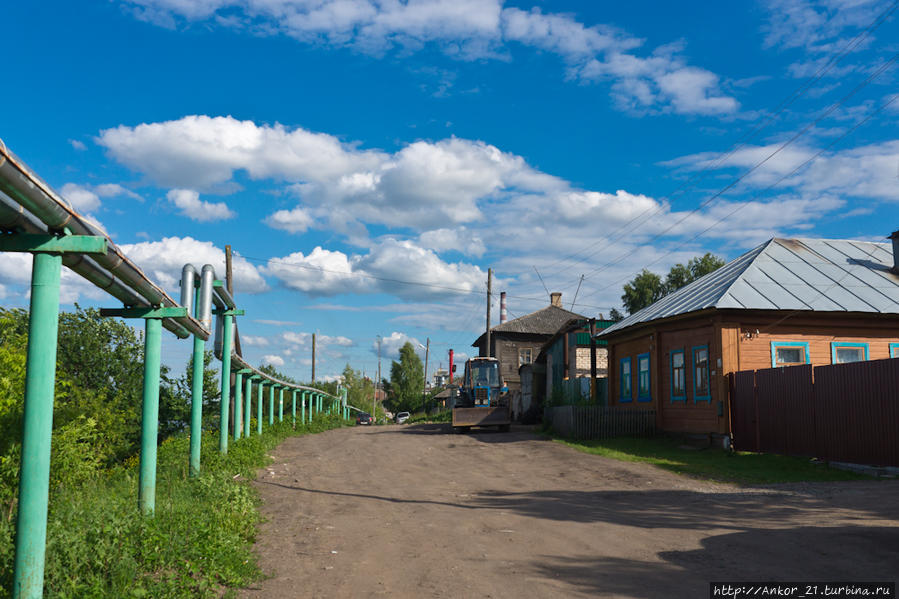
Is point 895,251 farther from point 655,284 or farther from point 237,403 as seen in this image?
point 655,284

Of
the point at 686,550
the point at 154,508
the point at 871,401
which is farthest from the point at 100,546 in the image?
the point at 871,401

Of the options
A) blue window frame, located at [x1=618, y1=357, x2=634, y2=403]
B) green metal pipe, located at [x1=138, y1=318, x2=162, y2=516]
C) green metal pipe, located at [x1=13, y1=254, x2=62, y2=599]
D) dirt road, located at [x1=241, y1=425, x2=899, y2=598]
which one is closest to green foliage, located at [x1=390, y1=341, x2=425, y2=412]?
blue window frame, located at [x1=618, y1=357, x2=634, y2=403]

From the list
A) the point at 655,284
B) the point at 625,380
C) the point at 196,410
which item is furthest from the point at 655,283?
the point at 196,410

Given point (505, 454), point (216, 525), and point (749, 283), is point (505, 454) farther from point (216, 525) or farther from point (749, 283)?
point (216, 525)

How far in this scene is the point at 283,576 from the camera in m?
6.48

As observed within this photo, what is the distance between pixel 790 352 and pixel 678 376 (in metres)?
3.19

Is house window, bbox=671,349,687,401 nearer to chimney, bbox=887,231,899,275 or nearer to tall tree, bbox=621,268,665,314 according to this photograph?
chimney, bbox=887,231,899,275

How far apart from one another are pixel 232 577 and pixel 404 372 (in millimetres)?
90679

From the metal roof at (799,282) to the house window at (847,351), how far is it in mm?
1097

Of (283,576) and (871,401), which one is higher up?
(871,401)

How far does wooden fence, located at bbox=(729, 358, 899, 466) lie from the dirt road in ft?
5.91

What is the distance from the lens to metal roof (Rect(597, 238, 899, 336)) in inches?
777

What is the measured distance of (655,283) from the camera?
60.3 m

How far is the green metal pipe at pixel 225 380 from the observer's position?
1452cm
